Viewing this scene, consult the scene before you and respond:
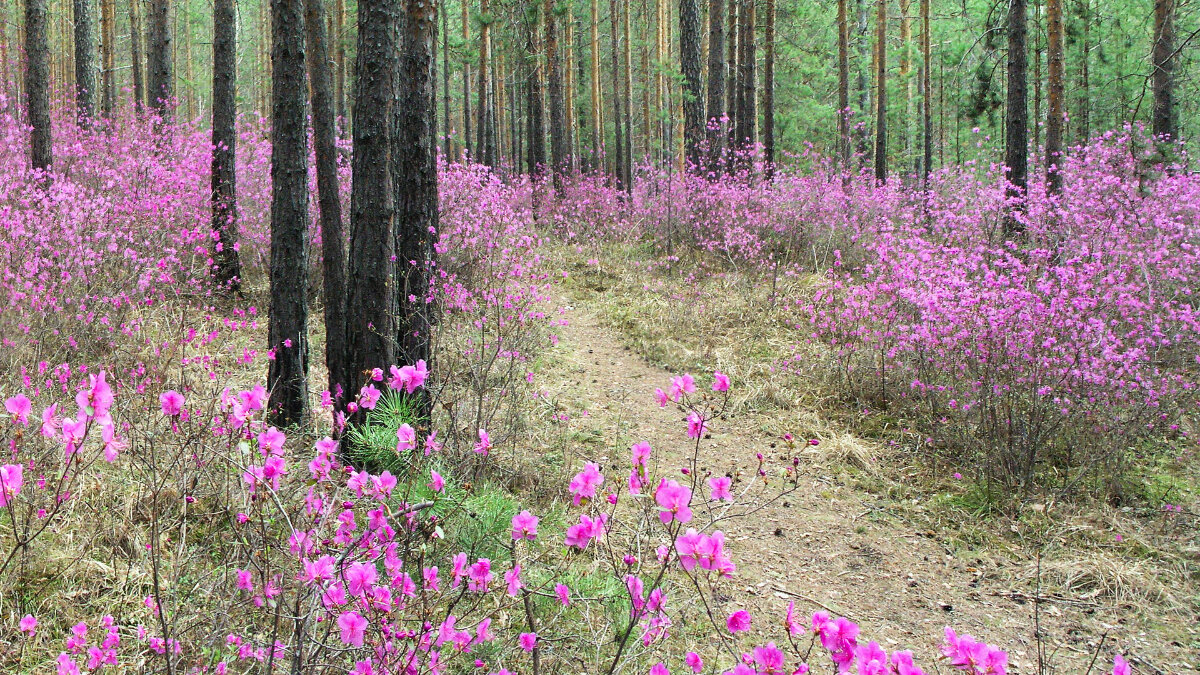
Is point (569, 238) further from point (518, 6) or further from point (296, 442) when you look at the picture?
point (296, 442)

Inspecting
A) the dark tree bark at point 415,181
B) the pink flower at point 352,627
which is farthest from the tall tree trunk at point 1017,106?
the pink flower at point 352,627

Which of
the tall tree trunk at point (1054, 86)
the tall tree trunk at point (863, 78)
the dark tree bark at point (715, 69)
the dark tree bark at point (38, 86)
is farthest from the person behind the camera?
the tall tree trunk at point (863, 78)

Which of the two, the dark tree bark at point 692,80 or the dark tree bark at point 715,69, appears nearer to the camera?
the dark tree bark at point 692,80

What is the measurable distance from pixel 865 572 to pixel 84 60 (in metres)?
14.2

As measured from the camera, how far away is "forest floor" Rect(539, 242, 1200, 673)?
3.05 metres

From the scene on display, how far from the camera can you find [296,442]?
4148 mm

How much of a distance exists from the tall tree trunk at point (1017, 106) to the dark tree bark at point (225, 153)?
8.54m

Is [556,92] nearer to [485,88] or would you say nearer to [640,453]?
Answer: [485,88]

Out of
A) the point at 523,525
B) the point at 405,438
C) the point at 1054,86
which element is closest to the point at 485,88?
the point at 1054,86

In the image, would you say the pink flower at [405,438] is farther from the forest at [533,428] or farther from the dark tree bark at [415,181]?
the dark tree bark at [415,181]

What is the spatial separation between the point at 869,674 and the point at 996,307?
161 inches

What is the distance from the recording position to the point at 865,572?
11.8 ft

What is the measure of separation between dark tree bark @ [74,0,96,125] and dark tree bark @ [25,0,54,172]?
13.4 ft

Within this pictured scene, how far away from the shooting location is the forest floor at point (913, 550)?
305 centimetres
